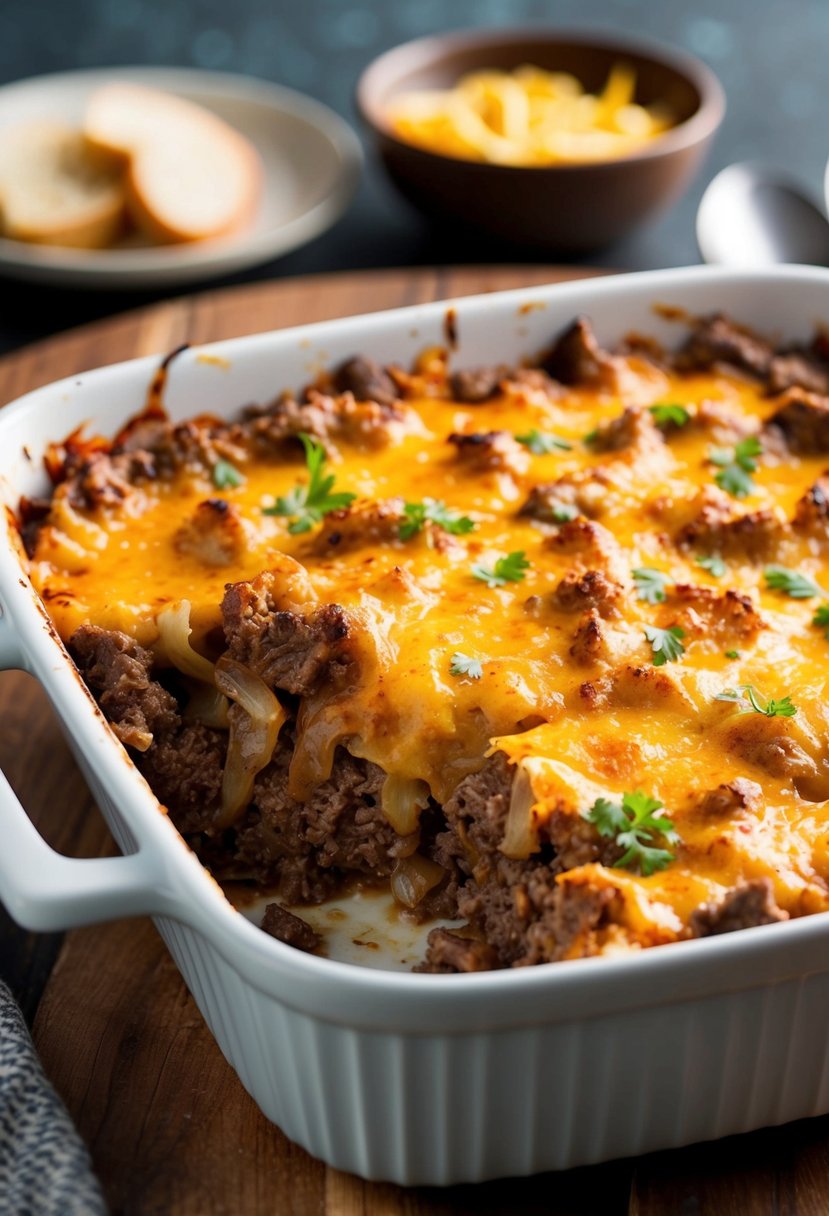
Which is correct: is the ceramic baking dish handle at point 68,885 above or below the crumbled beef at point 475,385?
above

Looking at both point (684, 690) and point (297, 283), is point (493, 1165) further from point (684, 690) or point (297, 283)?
point (297, 283)

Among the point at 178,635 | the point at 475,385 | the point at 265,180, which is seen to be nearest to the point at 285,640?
the point at 178,635

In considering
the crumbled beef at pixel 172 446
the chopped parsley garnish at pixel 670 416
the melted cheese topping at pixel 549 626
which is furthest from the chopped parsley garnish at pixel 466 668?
the chopped parsley garnish at pixel 670 416

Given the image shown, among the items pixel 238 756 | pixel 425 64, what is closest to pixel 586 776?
pixel 238 756

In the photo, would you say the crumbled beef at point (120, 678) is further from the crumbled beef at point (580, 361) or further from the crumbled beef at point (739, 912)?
the crumbled beef at point (580, 361)

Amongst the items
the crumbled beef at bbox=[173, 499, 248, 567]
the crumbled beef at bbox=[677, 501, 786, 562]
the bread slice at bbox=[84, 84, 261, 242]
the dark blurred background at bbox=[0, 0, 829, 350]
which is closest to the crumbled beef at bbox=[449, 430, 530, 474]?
the crumbled beef at bbox=[677, 501, 786, 562]

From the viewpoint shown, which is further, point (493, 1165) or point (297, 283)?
point (297, 283)
